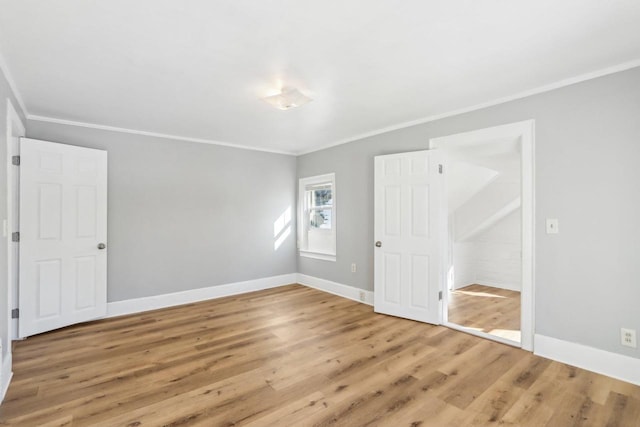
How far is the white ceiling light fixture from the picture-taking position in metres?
2.71

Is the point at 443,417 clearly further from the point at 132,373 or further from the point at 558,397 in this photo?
the point at 132,373

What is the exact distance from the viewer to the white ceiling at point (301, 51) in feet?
5.63

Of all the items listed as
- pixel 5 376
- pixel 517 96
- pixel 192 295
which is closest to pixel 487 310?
pixel 517 96

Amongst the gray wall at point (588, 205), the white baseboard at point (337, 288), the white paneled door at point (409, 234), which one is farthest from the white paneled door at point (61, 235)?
the gray wall at point (588, 205)

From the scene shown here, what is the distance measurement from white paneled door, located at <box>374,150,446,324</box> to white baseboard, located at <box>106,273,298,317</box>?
80.3 inches

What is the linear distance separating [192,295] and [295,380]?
2713 millimetres

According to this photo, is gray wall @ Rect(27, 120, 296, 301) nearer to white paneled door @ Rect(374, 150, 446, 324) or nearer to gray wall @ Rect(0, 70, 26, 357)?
gray wall @ Rect(0, 70, 26, 357)

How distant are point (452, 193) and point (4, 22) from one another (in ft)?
15.3

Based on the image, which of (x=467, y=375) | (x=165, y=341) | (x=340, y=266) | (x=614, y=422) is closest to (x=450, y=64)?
(x=467, y=375)

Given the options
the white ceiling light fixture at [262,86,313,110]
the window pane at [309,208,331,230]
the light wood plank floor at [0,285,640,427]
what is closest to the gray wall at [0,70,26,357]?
the light wood plank floor at [0,285,640,427]

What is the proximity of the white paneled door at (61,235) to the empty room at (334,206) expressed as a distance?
0.02m

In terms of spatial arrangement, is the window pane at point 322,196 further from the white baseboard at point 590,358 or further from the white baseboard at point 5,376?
the white baseboard at point 5,376

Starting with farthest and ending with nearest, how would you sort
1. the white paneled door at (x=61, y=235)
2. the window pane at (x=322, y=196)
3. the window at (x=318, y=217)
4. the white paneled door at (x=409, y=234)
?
1. the window pane at (x=322, y=196)
2. the window at (x=318, y=217)
3. the white paneled door at (x=409, y=234)
4. the white paneled door at (x=61, y=235)

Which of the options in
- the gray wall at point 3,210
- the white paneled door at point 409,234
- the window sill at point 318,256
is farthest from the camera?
the window sill at point 318,256
